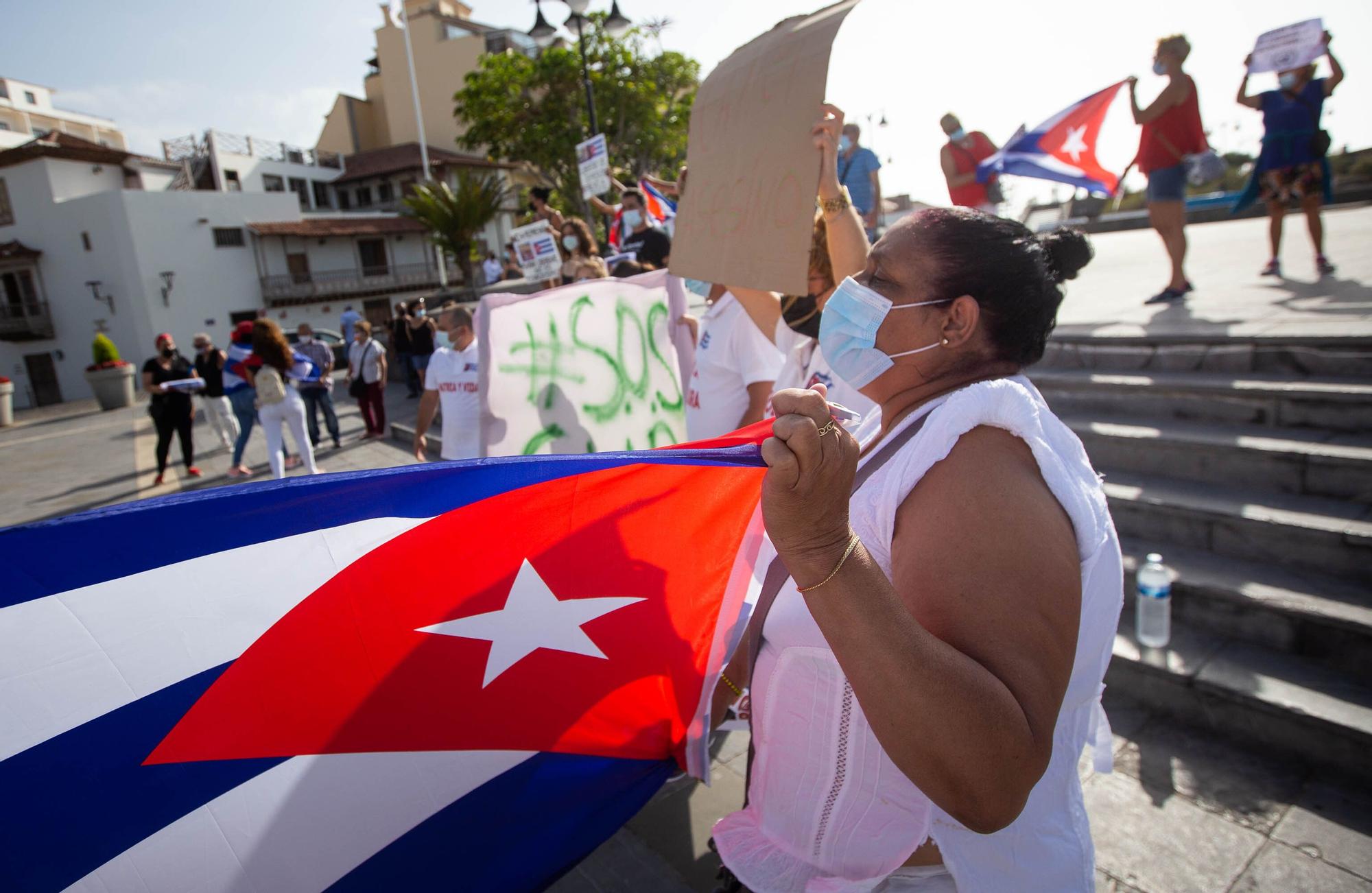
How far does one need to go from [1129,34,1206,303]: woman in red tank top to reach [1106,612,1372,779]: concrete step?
3.85 metres

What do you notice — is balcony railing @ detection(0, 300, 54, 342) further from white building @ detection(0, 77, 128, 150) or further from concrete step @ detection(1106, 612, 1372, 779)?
concrete step @ detection(1106, 612, 1372, 779)

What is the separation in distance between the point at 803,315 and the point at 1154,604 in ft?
6.64

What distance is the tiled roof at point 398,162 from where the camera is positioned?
4584cm

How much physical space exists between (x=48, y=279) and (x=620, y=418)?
46.6 m

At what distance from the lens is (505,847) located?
5.28 feet

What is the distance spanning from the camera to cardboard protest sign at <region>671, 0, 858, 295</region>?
212cm

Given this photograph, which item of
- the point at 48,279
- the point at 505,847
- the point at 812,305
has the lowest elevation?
the point at 505,847

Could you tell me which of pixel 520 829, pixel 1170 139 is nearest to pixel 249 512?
pixel 520 829

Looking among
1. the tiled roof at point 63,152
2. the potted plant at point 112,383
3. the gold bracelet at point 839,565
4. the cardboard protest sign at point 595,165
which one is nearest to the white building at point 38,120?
the tiled roof at point 63,152

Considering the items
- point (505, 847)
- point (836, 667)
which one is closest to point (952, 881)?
point (836, 667)

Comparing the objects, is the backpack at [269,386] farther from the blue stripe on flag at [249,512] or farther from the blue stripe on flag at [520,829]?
the blue stripe on flag at [520,829]

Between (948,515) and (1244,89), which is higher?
(1244,89)

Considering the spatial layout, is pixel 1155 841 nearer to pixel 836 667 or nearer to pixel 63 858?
pixel 836 667

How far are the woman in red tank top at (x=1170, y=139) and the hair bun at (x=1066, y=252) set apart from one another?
5.14 meters
